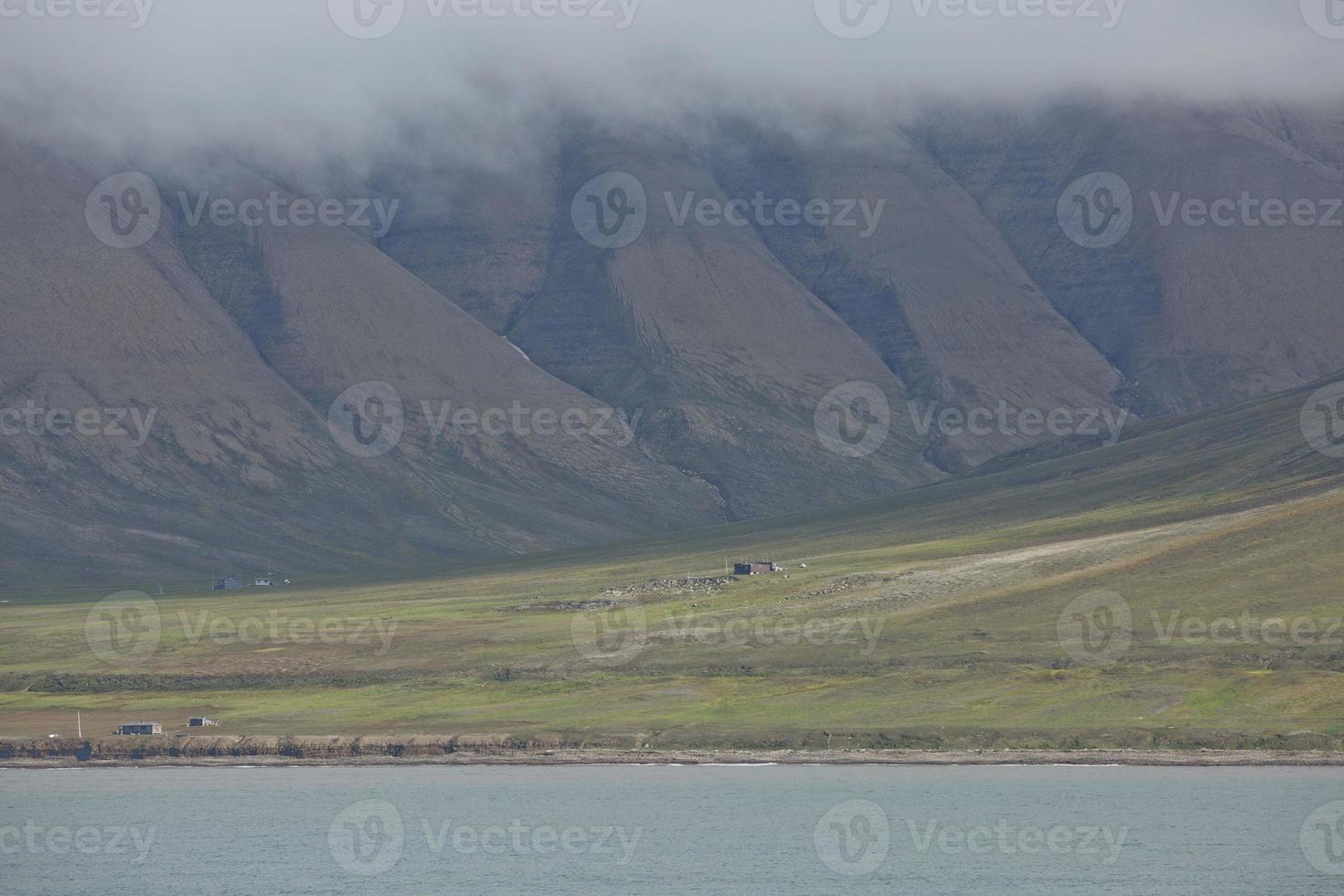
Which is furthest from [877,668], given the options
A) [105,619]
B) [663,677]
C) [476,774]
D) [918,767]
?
[105,619]

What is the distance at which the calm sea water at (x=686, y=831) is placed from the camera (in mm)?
81062

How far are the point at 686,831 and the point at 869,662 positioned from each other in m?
48.0

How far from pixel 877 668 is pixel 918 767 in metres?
24.0

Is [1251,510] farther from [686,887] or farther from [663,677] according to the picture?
[686,887]

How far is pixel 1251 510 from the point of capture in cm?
16875

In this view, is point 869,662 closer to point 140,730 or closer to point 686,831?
point 686,831

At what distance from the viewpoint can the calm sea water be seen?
81.1 metres

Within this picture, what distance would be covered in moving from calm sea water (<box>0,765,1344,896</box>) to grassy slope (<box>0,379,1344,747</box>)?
10391 millimetres

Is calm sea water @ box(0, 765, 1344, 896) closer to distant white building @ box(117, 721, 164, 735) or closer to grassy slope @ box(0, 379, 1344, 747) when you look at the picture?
grassy slope @ box(0, 379, 1344, 747)

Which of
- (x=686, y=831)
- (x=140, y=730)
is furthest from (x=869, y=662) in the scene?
(x=140, y=730)

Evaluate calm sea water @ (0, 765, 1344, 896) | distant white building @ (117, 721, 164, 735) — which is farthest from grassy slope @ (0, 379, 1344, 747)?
calm sea water @ (0, 765, 1344, 896)

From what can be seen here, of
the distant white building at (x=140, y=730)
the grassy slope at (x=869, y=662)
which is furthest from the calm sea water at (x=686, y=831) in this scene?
the distant white building at (x=140, y=730)

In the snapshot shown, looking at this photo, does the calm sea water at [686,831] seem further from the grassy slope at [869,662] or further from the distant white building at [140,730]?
the distant white building at [140,730]

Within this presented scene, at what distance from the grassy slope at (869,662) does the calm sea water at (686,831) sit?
34.1ft
